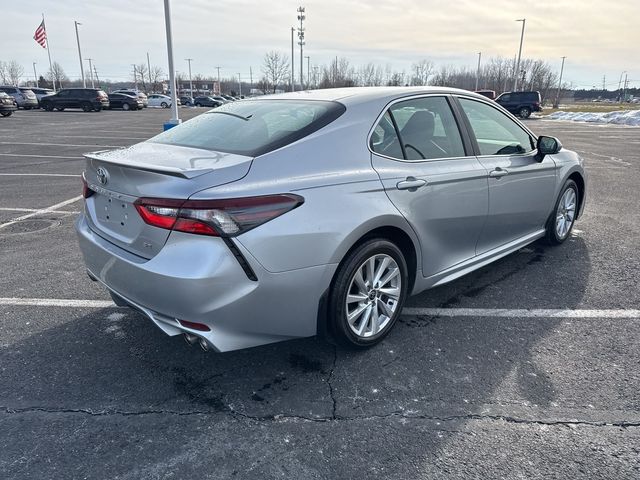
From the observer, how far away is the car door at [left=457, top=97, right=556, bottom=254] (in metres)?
4.05

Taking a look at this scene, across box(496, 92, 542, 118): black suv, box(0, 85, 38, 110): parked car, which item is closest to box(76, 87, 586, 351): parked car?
box(496, 92, 542, 118): black suv

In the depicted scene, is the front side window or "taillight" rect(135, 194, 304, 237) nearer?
"taillight" rect(135, 194, 304, 237)

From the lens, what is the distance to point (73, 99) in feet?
126

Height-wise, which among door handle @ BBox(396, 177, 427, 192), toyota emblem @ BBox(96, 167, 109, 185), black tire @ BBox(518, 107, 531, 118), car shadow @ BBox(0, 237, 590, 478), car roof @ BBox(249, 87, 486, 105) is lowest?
car shadow @ BBox(0, 237, 590, 478)

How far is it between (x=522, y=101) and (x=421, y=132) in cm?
3586

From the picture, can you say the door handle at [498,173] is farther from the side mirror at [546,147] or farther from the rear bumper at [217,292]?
the rear bumper at [217,292]

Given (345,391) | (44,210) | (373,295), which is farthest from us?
(44,210)

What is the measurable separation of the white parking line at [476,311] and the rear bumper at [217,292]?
127 centimetres

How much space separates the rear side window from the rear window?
39cm

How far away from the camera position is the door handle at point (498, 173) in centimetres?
397

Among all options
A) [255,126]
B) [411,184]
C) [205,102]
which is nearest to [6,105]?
[205,102]

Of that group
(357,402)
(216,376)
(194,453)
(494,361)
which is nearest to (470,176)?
(494,361)

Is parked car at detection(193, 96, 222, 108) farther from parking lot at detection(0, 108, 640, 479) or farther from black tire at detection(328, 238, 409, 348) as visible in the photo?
black tire at detection(328, 238, 409, 348)

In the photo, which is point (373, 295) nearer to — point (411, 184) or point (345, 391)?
point (345, 391)
